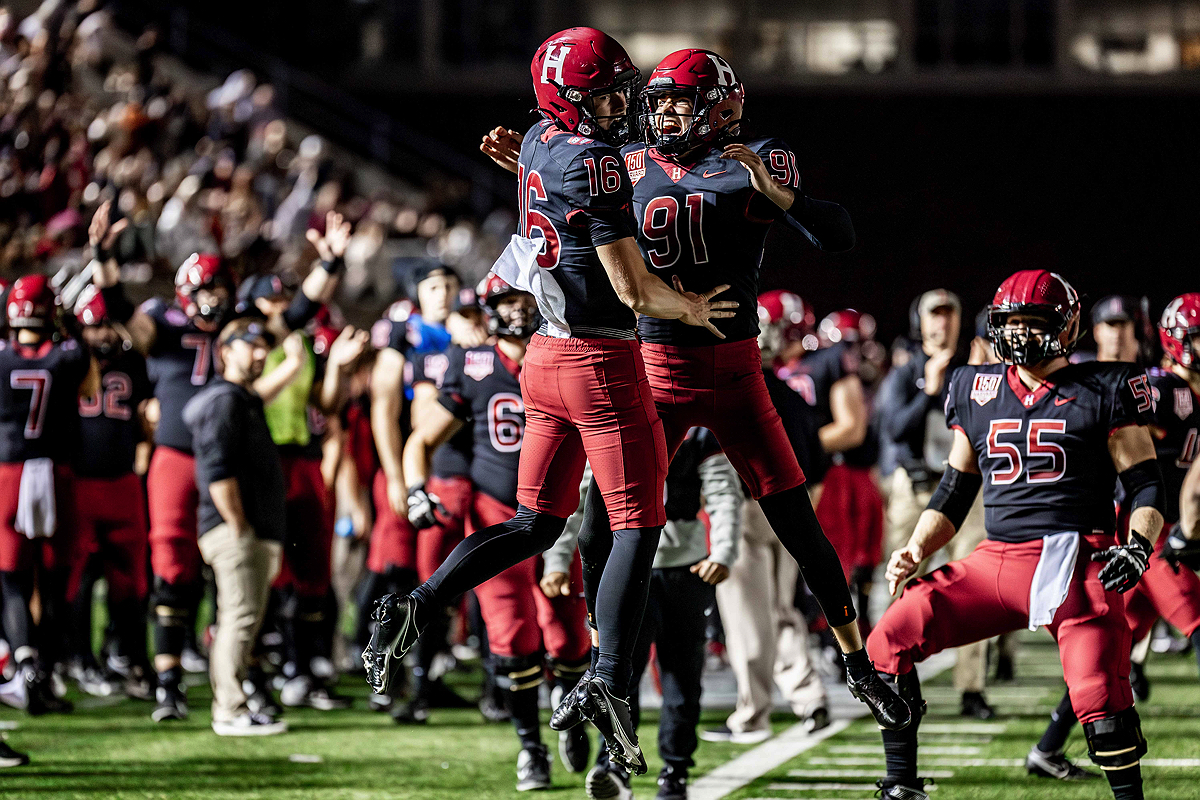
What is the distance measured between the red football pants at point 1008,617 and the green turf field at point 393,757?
109 centimetres

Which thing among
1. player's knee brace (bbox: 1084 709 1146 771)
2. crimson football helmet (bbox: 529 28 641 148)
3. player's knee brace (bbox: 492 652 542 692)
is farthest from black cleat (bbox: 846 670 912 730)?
crimson football helmet (bbox: 529 28 641 148)

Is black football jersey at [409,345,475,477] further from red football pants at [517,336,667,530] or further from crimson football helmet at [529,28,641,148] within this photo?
crimson football helmet at [529,28,641,148]

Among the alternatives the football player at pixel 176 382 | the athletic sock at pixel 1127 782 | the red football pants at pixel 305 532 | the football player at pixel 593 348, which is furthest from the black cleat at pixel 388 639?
the red football pants at pixel 305 532

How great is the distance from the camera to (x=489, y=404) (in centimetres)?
677

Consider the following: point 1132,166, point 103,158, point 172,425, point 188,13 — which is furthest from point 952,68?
point 172,425

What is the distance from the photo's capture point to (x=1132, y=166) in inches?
806

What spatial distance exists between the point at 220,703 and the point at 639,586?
3.51 m

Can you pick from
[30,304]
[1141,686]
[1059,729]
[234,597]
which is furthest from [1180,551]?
[30,304]

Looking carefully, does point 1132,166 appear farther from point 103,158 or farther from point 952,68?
point 103,158

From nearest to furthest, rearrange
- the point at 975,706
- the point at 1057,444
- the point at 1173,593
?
the point at 1057,444 < the point at 1173,593 < the point at 975,706

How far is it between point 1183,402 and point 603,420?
11.7ft

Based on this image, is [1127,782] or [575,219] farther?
[1127,782]

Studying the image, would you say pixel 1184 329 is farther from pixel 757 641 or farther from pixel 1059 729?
pixel 757 641

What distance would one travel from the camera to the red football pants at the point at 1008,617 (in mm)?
5040
